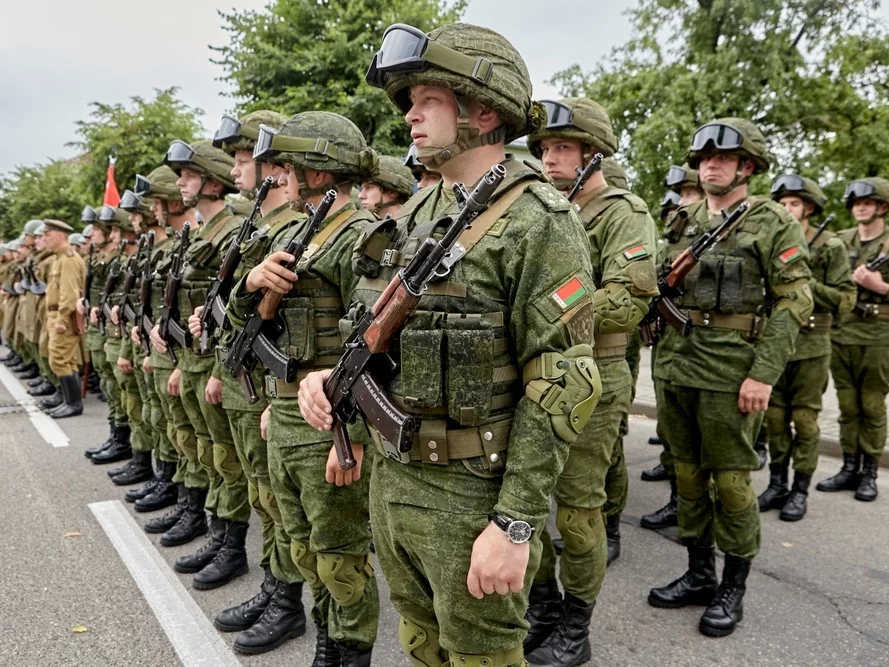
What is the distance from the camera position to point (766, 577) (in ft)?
13.4

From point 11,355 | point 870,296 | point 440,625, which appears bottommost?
point 11,355

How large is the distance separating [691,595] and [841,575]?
110 cm

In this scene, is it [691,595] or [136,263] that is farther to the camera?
[136,263]

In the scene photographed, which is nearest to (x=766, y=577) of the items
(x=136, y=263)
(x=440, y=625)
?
(x=440, y=625)

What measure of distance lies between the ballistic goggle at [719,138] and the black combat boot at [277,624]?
311 centimetres

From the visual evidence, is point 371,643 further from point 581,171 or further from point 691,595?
point 581,171

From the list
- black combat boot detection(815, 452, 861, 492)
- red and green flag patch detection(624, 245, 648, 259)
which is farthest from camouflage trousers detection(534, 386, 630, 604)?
black combat boot detection(815, 452, 861, 492)

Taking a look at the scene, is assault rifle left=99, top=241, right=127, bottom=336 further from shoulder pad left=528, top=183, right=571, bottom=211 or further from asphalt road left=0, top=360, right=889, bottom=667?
shoulder pad left=528, top=183, right=571, bottom=211

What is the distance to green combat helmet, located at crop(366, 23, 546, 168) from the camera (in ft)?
6.17

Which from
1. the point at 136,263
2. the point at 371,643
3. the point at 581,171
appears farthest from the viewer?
the point at 136,263

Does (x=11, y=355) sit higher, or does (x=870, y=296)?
(x=870, y=296)

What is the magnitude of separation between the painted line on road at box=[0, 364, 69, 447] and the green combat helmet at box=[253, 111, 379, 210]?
5.58 metres

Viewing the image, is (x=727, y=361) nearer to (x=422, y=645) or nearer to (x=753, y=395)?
(x=753, y=395)

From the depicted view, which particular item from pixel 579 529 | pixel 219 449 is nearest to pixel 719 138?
pixel 579 529
